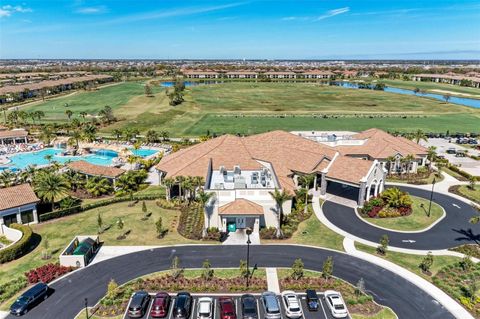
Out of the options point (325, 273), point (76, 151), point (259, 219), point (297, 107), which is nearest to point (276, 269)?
point (325, 273)

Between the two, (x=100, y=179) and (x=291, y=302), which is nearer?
(x=291, y=302)

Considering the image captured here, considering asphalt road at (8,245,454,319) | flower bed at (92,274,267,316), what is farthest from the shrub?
flower bed at (92,274,267,316)

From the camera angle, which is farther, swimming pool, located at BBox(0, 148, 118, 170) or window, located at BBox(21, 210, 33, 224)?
swimming pool, located at BBox(0, 148, 118, 170)

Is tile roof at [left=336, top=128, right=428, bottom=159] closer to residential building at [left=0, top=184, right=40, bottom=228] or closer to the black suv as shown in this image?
the black suv

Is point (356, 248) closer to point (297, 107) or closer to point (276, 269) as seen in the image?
point (276, 269)

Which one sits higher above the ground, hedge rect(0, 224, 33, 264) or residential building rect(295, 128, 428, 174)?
residential building rect(295, 128, 428, 174)

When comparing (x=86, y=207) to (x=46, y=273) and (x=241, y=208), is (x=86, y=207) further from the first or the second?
(x=241, y=208)

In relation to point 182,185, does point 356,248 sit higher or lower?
lower
